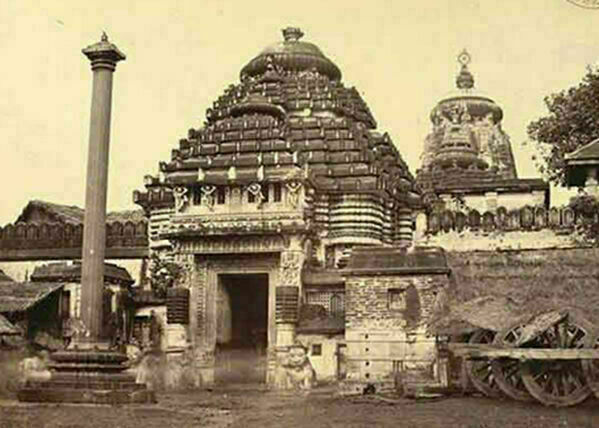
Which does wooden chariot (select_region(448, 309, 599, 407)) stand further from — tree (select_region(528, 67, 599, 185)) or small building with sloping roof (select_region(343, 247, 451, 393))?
tree (select_region(528, 67, 599, 185))

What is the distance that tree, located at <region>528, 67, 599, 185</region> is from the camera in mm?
22469

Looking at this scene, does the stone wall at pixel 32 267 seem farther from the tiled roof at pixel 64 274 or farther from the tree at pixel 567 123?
the tree at pixel 567 123

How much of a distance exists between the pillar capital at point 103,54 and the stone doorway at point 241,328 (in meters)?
11.0

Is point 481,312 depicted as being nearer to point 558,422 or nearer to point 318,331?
point 558,422

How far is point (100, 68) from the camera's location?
16.8 meters

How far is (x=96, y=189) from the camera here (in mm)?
16484

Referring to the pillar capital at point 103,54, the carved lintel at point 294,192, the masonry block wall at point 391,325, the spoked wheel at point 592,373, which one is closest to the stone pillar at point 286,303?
the carved lintel at point 294,192

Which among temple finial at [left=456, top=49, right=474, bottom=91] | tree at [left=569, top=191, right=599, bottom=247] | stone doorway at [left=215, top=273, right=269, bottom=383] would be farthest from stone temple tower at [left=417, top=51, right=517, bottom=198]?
tree at [left=569, top=191, right=599, bottom=247]

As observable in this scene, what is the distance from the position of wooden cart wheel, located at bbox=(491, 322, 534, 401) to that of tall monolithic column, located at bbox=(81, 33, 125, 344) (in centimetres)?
632

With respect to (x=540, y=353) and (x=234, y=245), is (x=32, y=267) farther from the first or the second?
(x=540, y=353)

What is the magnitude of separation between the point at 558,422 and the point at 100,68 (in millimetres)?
9490

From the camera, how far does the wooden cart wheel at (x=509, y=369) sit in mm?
14844

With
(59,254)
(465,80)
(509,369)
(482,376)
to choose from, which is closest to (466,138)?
(465,80)

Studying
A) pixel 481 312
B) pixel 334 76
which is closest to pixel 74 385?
pixel 481 312
